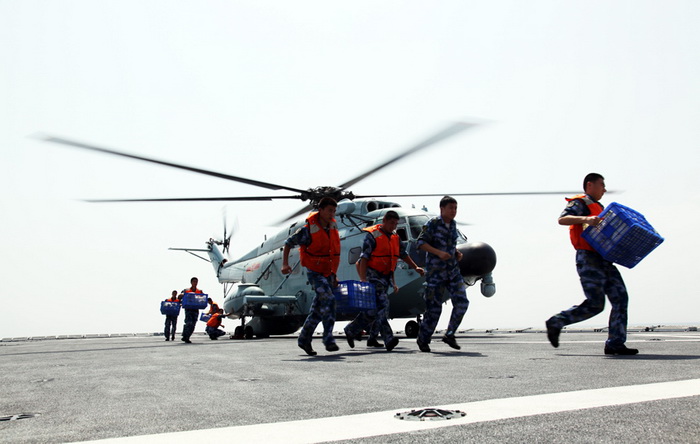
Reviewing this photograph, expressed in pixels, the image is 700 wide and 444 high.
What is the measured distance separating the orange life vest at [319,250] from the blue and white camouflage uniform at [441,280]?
3.96 ft

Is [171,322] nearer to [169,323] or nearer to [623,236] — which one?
[169,323]

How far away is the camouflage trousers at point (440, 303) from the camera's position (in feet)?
23.5

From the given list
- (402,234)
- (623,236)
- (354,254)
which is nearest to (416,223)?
(402,234)

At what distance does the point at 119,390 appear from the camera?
4.04 meters

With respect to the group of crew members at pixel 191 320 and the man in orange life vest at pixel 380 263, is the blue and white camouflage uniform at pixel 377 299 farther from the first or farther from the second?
the group of crew members at pixel 191 320

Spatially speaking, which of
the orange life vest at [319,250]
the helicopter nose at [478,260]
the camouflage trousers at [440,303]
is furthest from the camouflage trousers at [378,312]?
the helicopter nose at [478,260]

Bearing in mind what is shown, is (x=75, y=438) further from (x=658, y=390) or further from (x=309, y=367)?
(x=309, y=367)

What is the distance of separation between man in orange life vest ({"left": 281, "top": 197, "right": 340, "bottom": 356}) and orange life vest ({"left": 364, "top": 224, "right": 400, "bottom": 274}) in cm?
72

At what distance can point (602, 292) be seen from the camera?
18.8ft

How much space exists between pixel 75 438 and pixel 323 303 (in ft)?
17.5

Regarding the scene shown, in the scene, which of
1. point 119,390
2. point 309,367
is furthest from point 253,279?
point 119,390

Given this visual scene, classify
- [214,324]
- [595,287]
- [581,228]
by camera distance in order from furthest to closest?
[214,324] < [581,228] < [595,287]

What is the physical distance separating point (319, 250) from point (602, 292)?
349cm

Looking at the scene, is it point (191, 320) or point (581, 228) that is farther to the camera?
point (191, 320)
